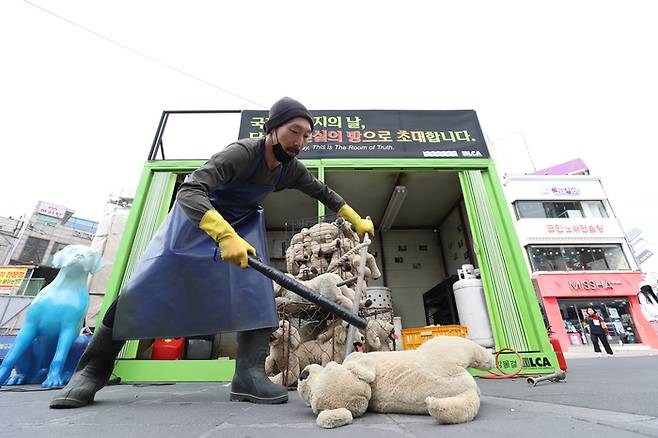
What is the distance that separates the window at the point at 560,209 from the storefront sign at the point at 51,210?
25.4 metres

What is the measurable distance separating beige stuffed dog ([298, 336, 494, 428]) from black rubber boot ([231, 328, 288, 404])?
335mm

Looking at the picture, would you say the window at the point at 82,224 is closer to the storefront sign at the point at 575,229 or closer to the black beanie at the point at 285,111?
the black beanie at the point at 285,111

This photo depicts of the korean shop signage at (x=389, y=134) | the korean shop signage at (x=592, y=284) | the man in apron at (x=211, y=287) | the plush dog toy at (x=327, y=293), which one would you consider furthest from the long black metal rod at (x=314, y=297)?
the korean shop signage at (x=592, y=284)

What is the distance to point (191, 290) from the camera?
1.48 m

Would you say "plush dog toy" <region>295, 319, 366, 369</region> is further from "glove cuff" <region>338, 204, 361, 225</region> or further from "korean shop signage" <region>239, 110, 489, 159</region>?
"korean shop signage" <region>239, 110, 489, 159</region>

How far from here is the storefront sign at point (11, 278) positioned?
9266mm

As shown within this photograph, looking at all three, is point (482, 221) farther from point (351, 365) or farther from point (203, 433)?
point (203, 433)

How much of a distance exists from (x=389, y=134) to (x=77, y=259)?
3863mm

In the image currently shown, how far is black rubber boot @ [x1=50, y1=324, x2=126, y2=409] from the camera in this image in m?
1.29

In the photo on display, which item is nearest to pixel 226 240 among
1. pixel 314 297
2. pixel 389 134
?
pixel 314 297

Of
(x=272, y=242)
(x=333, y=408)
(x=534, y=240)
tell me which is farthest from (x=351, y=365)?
(x=534, y=240)

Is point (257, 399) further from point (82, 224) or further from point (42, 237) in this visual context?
point (82, 224)

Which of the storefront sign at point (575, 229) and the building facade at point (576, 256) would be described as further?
the storefront sign at point (575, 229)

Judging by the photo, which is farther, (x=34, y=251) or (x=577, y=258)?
(x=34, y=251)
